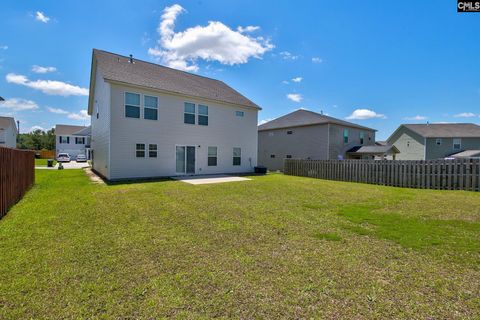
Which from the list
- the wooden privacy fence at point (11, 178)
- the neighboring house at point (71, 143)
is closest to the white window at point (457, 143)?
the wooden privacy fence at point (11, 178)

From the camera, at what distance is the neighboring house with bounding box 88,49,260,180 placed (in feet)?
42.6

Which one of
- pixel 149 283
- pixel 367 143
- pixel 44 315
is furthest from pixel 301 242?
pixel 367 143

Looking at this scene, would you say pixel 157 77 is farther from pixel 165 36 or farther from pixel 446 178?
pixel 446 178

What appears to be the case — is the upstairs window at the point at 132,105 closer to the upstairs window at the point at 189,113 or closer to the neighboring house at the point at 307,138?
the upstairs window at the point at 189,113

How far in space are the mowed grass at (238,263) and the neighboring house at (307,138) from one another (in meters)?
17.5

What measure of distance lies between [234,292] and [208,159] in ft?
45.5

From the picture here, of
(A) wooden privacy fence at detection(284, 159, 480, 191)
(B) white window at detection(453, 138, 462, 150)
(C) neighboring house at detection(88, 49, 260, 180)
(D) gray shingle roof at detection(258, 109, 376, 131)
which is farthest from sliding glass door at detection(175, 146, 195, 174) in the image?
(B) white window at detection(453, 138, 462, 150)

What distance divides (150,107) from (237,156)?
6.99 metres

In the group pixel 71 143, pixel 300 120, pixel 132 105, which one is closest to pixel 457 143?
pixel 300 120

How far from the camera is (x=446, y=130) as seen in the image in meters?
32.3

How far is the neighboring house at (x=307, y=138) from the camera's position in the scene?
23500 mm

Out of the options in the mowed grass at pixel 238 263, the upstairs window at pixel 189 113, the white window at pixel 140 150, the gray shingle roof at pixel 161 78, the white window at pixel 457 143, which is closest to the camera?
the mowed grass at pixel 238 263

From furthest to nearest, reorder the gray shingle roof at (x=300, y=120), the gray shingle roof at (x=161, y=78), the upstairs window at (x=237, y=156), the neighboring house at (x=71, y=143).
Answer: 1. the neighboring house at (x=71, y=143)
2. the gray shingle roof at (x=300, y=120)
3. the upstairs window at (x=237, y=156)
4. the gray shingle roof at (x=161, y=78)

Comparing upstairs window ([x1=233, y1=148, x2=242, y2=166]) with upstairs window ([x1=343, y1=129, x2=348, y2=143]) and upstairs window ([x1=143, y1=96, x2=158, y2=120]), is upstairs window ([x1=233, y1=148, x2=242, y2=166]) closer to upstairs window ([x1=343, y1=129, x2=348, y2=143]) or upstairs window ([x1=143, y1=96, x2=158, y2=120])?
upstairs window ([x1=143, y1=96, x2=158, y2=120])
